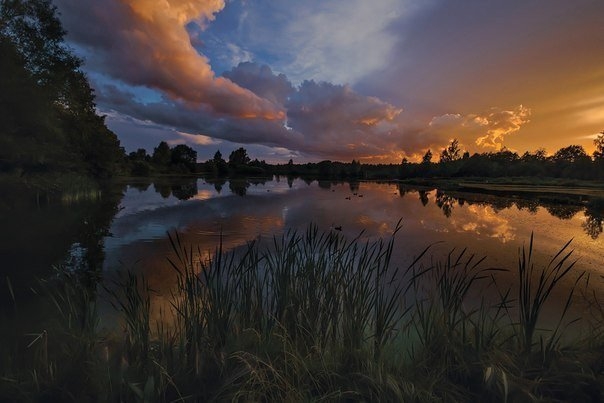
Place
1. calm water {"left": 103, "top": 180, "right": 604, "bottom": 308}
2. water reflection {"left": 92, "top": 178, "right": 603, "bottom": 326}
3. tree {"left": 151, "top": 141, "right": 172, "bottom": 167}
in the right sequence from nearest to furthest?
water reflection {"left": 92, "top": 178, "right": 603, "bottom": 326}, calm water {"left": 103, "top": 180, "right": 604, "bottom": 308}, tree {"left": 151, "top": 141, "right": 172, "bottom": 167}

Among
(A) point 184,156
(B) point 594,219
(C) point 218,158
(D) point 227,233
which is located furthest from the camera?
(C) point 218,158

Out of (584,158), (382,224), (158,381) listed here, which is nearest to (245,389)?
(158,381)

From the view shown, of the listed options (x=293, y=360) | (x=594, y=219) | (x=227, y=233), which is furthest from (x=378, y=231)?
(x=594, y=219)

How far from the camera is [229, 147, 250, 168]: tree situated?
592ft

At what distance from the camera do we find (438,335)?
4.55 meters

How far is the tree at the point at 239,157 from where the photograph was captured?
180375 mm

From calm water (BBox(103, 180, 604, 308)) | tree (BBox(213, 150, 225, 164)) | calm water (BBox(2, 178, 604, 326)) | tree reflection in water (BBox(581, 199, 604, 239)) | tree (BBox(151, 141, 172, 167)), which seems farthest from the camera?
tree (BBox(213, 150, 225, 164))

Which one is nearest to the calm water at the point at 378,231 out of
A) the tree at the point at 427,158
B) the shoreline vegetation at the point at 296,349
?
the shoreline vegetation at the point at 296,349

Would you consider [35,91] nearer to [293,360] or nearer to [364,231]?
[364,231]

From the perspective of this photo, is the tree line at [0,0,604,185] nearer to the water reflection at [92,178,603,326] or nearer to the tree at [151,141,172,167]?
the water reflection at [92,178,603,326]

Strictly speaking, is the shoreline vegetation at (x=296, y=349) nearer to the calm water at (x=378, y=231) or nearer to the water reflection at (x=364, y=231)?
the water reflection at (x=364, y=231)

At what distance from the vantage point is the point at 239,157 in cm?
18375

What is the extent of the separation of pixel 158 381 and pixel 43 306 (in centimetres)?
559

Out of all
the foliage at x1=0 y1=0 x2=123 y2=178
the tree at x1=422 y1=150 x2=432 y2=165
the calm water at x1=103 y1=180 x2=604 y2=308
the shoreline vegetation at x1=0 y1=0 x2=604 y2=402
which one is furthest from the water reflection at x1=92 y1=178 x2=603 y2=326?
the tree at x1=422 y1=150 x2=432 y2=165
